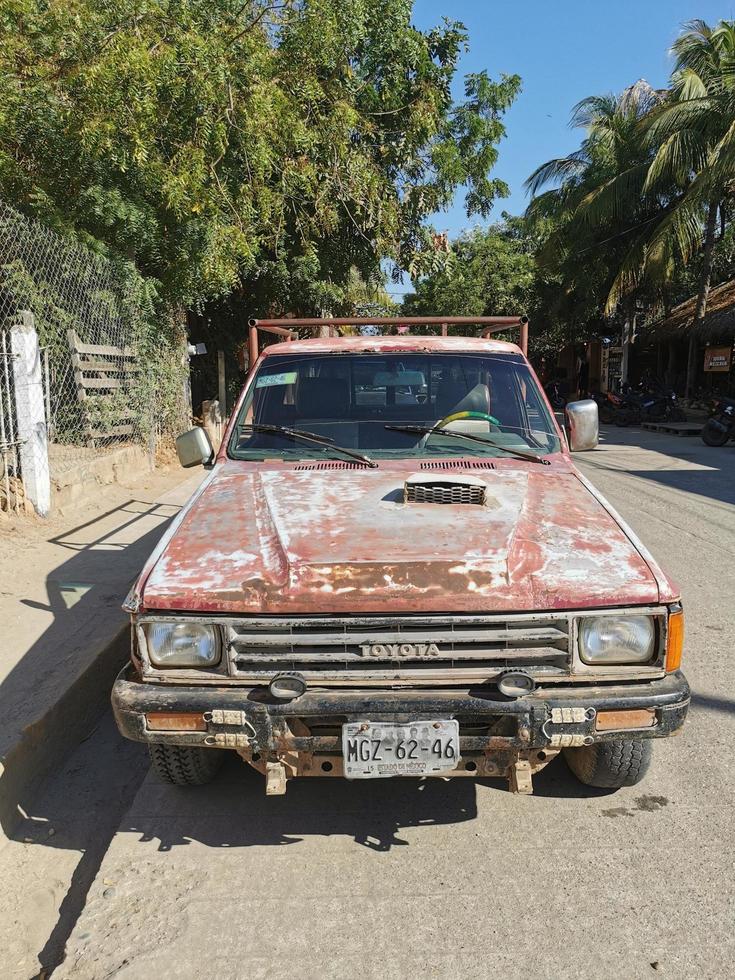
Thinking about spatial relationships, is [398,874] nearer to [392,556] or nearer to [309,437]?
[392,556]

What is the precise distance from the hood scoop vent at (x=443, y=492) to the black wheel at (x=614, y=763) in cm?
103

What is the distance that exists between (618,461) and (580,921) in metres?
12.1

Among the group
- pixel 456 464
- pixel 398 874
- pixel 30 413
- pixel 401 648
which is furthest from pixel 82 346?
pixel 398 874

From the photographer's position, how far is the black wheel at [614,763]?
9.69ft

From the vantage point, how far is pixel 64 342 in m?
8.84

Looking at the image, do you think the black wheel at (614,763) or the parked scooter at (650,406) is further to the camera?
the parked scooter at (650,406)

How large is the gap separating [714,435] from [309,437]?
13807 millimetres

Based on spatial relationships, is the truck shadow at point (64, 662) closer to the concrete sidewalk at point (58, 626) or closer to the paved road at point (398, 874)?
the concrete sidewalk at point (58, 626)

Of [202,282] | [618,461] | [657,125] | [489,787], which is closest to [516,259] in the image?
[657,125]

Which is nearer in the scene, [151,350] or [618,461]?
[151,350]

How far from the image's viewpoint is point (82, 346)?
29.6 feet

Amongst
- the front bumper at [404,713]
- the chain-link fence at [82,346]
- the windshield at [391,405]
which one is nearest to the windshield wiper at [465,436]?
the windshield at [391,405]

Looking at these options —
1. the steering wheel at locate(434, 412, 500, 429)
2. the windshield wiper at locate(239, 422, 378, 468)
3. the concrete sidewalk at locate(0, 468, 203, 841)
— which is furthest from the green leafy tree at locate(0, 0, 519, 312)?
the steering wheel at locate(434, 412, 500, 429)

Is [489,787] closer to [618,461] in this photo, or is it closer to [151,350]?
[151,350]
